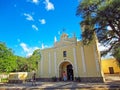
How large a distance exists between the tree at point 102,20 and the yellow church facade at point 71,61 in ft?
7.81

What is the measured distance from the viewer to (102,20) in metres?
15.4

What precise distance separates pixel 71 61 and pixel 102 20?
8937 millimetres

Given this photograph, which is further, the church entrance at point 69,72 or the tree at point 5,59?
the tree at point 5,59

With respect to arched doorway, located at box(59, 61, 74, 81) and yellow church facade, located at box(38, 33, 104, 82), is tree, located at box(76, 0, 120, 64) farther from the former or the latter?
arched doorway, located at box(59, 61, 74, 81)

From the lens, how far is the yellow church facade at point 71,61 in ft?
63.5

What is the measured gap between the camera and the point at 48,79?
2317 centimetres

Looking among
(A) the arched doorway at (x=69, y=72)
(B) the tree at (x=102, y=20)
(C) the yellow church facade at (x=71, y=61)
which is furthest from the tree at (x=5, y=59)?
(B) the tree at (x=102, y=20)

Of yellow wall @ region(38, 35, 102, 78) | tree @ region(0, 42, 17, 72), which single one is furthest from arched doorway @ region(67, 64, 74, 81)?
tree @ region(0, 42, 17, 72)

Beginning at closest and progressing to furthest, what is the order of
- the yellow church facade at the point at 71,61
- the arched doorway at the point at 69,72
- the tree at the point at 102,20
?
the tree at the point at 102,20, the yellow church facade at the point at 71,61, the arched doorway at the point at 69,72

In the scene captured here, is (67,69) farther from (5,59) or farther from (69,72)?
(5,59)

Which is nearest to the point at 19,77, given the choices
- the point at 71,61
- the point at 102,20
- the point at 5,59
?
the point at 5,59

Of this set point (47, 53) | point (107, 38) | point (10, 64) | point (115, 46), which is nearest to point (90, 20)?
point (107, 38)

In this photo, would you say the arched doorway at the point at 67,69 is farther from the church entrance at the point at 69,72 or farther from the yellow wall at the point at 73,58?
the yellow wall at the point at 73,58

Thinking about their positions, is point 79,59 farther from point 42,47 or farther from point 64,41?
point 42,47
